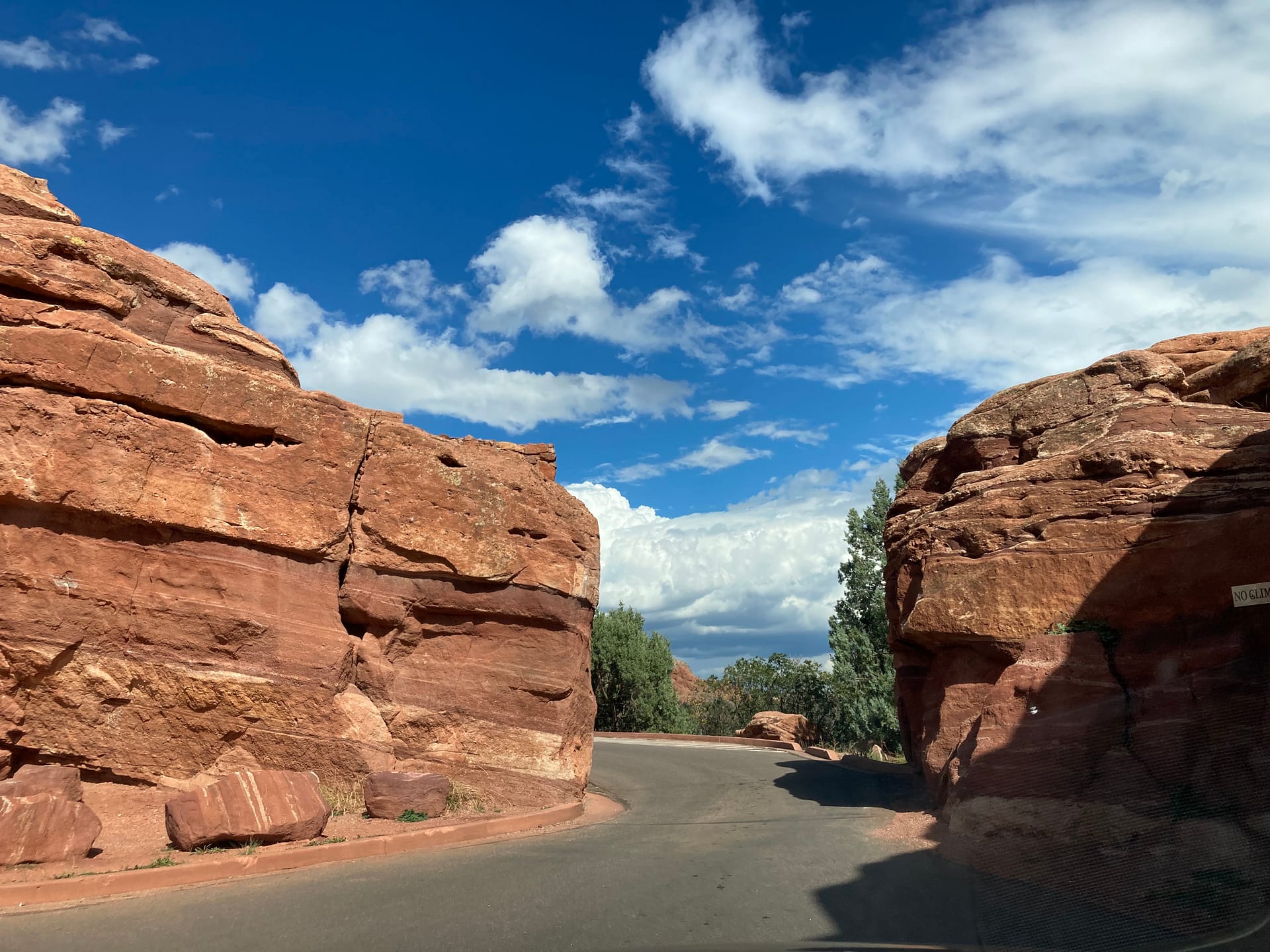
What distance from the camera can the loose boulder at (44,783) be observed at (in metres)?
9.06

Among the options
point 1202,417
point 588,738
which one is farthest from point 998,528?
point 588,738

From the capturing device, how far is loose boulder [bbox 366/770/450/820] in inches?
A: 464

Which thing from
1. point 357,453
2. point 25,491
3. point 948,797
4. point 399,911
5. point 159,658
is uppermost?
point 357,453

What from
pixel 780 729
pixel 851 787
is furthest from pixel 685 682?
pixel 851 787

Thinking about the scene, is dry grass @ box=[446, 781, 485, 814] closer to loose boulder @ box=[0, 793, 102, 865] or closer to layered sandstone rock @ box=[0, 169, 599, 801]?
layered sandstone rock @ box=[0, 169, 599, 801]

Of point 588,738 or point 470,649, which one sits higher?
point 470,649

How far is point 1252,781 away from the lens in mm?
8797

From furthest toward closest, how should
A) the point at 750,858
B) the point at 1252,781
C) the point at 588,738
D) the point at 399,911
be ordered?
the point at 588,738 → the point at 750,858 → the point at 1252,781 → the point at 399,911

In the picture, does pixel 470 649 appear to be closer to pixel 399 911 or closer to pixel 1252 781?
pixel 399 911

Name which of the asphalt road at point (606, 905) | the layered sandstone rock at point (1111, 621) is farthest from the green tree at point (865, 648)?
the asphalt road at point (606, 905)

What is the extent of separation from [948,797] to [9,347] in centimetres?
1328

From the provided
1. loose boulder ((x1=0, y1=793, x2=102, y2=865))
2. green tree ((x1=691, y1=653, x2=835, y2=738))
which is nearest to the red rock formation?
green tree ((x1=691, y1=653, x2=835, y2=738))

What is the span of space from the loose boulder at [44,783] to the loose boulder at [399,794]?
137 inches

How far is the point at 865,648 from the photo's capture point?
35781 millimetres
